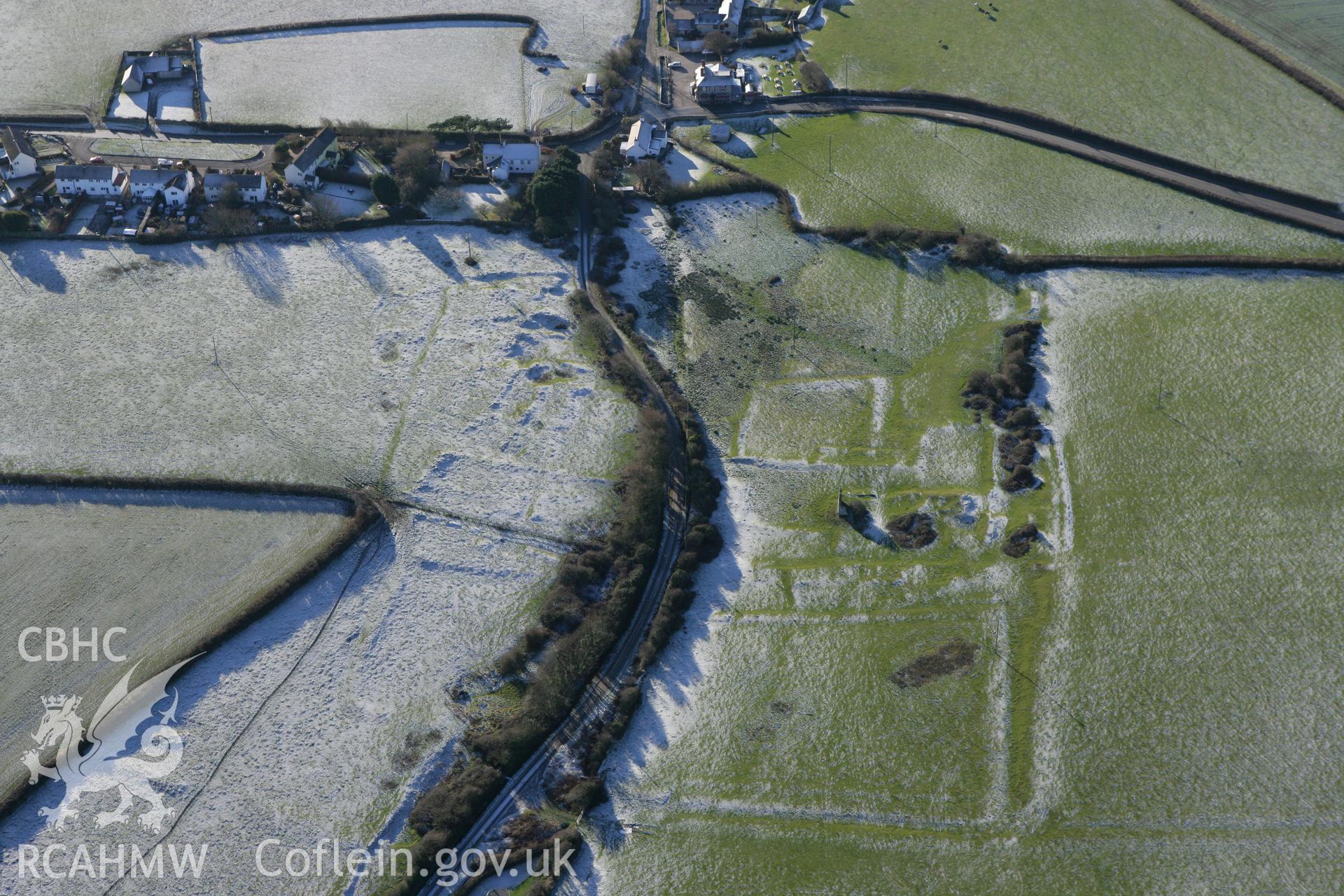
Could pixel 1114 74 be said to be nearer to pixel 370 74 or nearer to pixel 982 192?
pixel 982 192

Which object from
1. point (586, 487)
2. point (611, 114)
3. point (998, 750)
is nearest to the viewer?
point (998, 750)

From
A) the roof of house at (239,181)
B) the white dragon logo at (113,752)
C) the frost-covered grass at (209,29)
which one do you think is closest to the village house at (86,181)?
the roof of house at (239,181)

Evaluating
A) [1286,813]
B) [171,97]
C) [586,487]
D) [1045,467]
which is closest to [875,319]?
[1045,467]

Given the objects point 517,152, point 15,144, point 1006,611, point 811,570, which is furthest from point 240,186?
point 1006,611

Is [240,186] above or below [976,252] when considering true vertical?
above

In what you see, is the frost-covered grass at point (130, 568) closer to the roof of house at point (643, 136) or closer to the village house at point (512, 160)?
the village house at point (512, 160)

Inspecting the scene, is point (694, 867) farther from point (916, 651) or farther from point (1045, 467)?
point (1045, 467)
